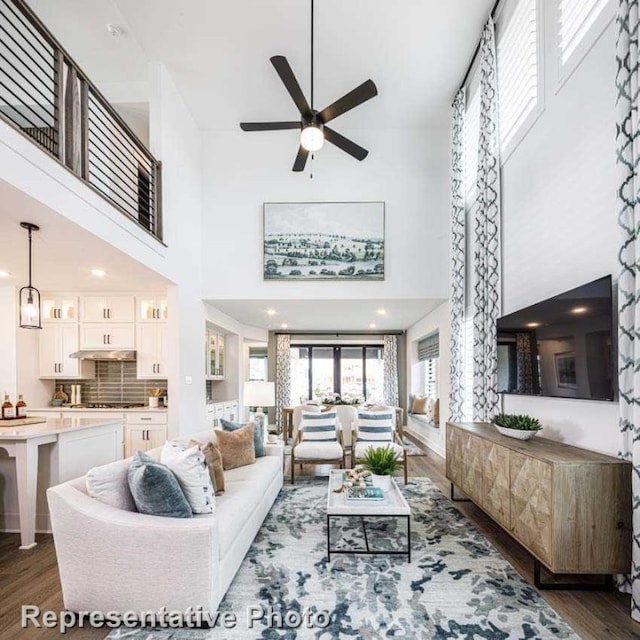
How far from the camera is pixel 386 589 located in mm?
2609

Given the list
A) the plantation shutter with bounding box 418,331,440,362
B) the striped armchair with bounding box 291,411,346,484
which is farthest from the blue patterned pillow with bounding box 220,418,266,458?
the plantation shutter with bounding box 418,331,440,362

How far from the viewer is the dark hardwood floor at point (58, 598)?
218cm

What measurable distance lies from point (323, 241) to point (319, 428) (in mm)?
2768

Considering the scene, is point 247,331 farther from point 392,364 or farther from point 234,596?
point 234,596

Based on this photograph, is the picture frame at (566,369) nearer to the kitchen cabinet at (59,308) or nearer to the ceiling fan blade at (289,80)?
the ceiling fan blade at (289,80)

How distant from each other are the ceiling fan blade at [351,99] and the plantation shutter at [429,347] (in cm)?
455

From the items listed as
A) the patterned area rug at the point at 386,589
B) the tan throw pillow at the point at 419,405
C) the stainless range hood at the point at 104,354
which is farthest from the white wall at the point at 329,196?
the patterned area rug at the point at 386,589

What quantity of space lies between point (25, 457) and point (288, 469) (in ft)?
10.7

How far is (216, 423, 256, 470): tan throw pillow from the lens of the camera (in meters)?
4.08

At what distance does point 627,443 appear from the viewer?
2.41 metres

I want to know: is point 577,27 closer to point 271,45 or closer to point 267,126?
point 267,126

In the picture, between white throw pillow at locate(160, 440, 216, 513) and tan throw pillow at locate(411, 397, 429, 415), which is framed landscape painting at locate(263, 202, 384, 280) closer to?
tan throw pillow at locate(411, 397, 429, 415)

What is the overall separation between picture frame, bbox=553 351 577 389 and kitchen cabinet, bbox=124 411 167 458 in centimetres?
443

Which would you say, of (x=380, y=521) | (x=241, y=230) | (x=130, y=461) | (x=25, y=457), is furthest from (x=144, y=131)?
(x=380, y=521)
